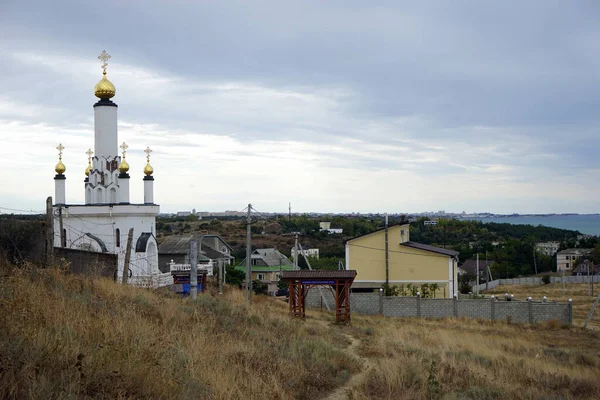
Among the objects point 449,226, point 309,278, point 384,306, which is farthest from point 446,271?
point 449,226

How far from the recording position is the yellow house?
36.5m

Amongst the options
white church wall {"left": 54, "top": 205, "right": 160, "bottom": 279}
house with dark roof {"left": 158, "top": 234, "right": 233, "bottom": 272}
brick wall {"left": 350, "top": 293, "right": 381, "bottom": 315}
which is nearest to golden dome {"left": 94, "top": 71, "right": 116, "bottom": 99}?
white church wall {"left": 54, "top": 205, "right": 160, "bottom": 279}

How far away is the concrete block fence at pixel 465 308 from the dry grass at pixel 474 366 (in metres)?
5.24

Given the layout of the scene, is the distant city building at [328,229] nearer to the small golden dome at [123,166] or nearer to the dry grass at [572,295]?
the dry grass at [572,295]

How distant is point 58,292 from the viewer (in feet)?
34.2

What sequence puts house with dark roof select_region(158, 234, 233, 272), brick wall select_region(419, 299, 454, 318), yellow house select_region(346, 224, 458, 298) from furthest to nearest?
house with dark roof select_region(158, 234, 233, 272), yellow house select_region(346, 224, 458, 298), brick wall select_region(419, 299, 454, 318)

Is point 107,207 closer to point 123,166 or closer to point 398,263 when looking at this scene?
point 123,166

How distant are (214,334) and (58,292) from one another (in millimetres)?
2894

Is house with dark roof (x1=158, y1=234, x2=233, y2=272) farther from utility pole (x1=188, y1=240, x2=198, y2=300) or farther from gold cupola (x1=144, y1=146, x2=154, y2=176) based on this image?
utility pole (x1=188, y1=240, x2=198, y2=300)

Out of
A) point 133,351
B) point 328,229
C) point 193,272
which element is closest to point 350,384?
point 133,351

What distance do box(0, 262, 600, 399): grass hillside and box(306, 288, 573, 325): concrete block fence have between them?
34.6ft

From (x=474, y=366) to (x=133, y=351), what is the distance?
28.3 feet

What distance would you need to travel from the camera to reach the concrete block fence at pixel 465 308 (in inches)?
1095

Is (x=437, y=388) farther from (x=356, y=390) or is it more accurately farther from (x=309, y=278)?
(x=309, y=278)
